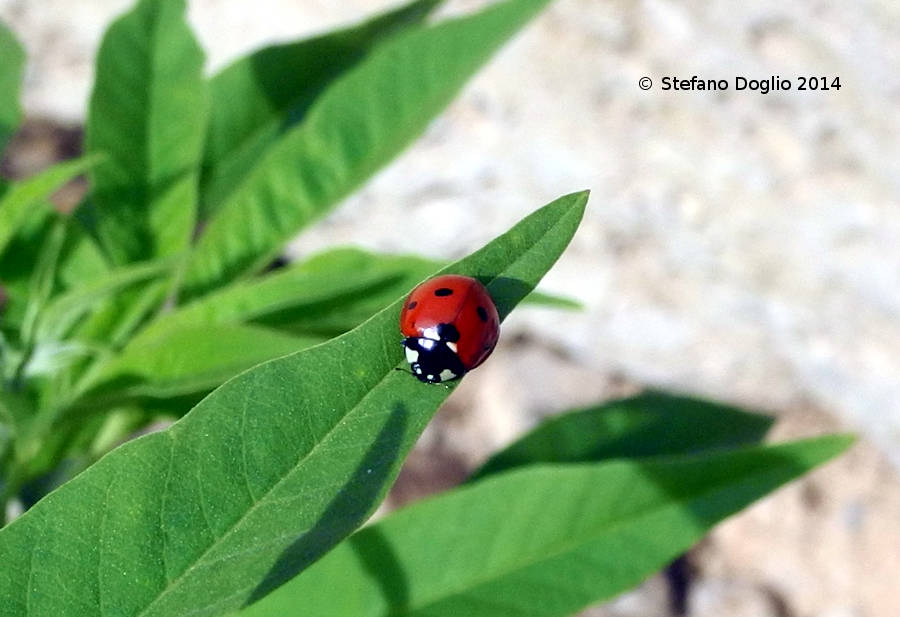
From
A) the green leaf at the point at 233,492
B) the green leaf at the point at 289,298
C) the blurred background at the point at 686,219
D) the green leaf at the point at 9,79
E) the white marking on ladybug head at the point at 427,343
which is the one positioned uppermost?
the green leaf at the point at 9,79

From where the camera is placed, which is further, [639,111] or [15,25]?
[15,25]

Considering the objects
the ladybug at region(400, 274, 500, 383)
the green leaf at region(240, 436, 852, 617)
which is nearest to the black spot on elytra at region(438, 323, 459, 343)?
the ladybug at region(400, 274, 500, 383)

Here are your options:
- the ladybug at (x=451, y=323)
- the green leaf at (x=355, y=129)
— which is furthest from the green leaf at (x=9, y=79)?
the ladybug at (x=451, y=323)

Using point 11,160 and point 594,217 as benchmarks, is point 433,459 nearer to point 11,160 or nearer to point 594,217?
point 594,217

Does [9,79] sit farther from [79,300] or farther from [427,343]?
[427,343]

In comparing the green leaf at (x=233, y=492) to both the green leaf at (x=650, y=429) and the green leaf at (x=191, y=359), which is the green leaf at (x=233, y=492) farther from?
the green leaf at (x=650, y=429)

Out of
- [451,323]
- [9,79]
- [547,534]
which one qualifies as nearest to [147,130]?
[9,79]

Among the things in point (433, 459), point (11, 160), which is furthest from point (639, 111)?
point (11, 160)
